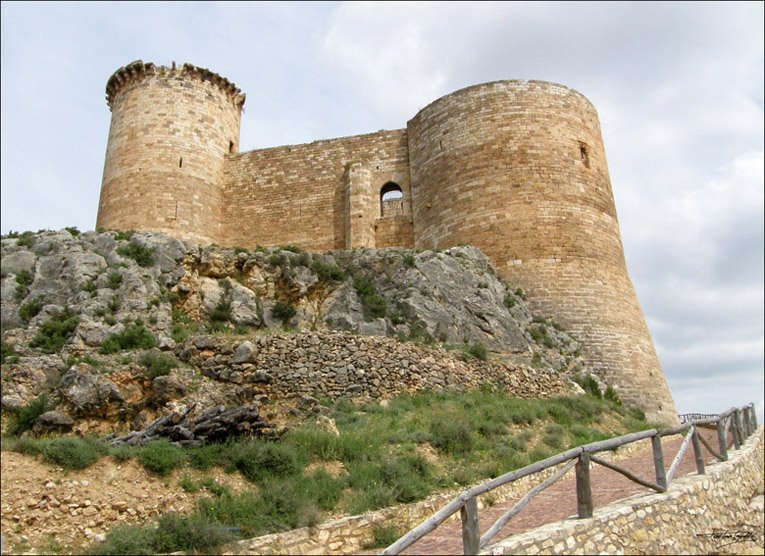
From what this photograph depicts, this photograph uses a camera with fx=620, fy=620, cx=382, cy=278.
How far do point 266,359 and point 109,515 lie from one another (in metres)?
5.50

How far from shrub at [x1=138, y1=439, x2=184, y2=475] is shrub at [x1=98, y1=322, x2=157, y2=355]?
4863 mm

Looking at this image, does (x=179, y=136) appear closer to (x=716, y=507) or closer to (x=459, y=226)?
(x=459, y=226)

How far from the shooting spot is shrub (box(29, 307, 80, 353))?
12.4 meters

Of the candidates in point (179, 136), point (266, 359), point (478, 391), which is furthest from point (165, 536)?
point (179, 136)

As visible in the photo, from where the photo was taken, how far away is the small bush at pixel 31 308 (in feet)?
43.5

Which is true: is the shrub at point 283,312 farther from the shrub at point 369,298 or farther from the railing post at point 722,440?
the railing post at point 722,440

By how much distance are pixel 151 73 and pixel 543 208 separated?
13863 mm

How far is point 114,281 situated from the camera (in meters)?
14.4

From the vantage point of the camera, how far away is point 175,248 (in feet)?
51.4

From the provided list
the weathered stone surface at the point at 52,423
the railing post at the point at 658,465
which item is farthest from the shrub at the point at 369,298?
the railing post at the point at 658,465

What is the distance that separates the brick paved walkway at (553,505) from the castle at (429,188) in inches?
271

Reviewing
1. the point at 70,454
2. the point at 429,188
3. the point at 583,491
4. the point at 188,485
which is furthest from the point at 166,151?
the point at 583,491

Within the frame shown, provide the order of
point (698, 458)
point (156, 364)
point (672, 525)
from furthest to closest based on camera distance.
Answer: point (156, 364)
point (698, 458)
point (672, 525)

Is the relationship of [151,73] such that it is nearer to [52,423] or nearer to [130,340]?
[130,340]
